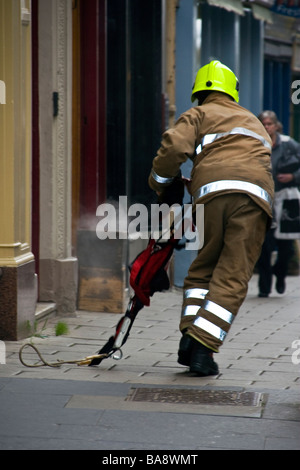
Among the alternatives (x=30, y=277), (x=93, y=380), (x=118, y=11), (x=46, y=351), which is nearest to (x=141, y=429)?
(x=93, y=380)

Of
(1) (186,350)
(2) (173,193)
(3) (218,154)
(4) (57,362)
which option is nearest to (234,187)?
(3) (218,154)

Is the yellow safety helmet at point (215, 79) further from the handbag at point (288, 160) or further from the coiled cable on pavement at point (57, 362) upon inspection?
the handbag at point (288, 160)

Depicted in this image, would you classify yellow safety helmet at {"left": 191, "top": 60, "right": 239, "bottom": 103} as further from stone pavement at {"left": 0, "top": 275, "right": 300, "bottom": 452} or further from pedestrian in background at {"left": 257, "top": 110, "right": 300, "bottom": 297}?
pedestrian in background at {"left": 257, "top": 110, "right": 300, "bottom": 297}

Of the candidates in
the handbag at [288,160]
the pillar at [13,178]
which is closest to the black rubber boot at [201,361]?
the pillar at [13,178]

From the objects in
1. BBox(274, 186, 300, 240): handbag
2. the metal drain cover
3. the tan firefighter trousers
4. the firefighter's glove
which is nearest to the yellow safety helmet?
the firefighter's glove

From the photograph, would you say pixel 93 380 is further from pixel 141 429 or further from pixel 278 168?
pixel 278 168

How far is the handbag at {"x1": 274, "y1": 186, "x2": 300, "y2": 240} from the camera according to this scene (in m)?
11.2

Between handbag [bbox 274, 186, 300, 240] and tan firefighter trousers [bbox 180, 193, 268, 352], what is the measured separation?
4495 millimetres

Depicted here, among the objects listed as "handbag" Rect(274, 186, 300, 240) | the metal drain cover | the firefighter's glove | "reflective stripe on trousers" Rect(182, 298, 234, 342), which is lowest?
the metal drain cover

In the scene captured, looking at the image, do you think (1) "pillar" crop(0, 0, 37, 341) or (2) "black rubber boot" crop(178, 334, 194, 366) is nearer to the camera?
(2) "black rubber boot" crop(178, 334, 194, 366)

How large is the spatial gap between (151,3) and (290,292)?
3.35m

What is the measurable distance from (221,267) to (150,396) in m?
1.06

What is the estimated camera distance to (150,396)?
5.85 metres

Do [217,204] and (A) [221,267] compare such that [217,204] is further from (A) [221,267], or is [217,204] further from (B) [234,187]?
(A) [221,267]
